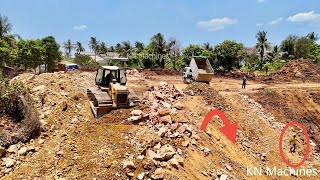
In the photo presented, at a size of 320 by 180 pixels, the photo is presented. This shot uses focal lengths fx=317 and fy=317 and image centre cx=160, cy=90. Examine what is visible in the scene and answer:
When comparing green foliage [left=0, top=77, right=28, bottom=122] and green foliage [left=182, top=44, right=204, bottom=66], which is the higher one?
green foliage [left=182, top=44, right=204, bottom=66]

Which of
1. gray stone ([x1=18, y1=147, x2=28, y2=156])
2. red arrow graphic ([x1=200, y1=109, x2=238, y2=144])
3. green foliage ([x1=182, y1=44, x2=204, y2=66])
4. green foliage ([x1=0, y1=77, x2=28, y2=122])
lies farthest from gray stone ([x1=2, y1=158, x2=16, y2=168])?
green foliage ([x1=182, y1=44, x2=204, y2=66])

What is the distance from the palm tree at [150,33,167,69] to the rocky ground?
24.7 m

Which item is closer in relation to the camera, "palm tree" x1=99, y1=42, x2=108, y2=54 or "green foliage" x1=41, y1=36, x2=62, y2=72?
"green foliage" x1=41, y1=36, x2=62, y2=72

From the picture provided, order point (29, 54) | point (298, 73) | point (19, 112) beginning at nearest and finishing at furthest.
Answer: point (19, 112), point (298, 73), point (29, 54)

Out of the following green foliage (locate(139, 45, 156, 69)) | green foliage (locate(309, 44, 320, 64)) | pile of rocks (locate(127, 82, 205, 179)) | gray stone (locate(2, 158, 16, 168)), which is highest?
green foliage (locate(309, 44, 320, 64))

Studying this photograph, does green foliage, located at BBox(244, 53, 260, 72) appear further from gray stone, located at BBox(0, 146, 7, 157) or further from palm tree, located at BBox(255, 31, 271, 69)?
gray stone, located at BBox(0, 146, 7, 157)

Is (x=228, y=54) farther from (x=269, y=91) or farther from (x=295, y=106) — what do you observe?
(x=295, y=106)

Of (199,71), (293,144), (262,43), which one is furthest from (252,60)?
(293,144)

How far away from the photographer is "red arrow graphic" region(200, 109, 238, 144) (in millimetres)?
12903

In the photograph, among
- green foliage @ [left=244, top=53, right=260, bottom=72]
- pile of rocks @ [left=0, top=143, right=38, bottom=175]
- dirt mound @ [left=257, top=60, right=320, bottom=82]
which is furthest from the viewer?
green foliage @ [left=244, top=53, right=260, bottom=72]

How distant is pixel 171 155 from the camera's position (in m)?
8.69

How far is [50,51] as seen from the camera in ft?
115

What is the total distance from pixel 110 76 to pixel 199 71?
9.95m

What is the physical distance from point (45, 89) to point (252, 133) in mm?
10408
